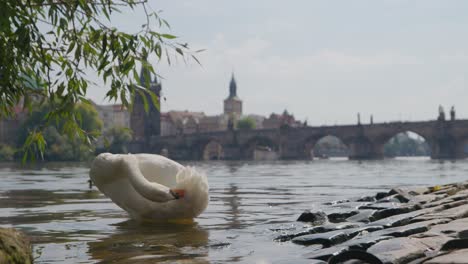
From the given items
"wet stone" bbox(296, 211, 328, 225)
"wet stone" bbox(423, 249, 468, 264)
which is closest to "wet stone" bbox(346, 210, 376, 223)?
"wet stone" bbox(296, 211, 328, 225)

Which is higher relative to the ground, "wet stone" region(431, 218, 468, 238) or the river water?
"wet stone" region(431, 218, 468, 238)

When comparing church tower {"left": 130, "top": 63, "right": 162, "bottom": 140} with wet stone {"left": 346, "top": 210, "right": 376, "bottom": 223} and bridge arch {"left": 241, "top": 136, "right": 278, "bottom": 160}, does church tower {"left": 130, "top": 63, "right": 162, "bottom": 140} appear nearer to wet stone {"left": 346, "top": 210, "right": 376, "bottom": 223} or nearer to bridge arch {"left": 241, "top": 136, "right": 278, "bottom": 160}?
bridge arch {"left": 241, "top": 136, "right": 278, "bottom": 160}

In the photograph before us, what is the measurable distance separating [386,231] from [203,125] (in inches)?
7485

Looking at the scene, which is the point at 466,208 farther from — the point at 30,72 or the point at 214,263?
the point at 30,72

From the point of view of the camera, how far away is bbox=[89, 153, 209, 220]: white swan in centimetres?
1042

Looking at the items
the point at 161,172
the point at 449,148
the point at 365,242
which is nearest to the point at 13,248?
the point at 365,242

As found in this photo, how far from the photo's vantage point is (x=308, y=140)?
130m

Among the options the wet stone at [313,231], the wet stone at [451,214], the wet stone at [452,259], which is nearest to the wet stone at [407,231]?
the wet stone at [451,214]

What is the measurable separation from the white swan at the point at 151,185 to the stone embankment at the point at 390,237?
166 centimetres

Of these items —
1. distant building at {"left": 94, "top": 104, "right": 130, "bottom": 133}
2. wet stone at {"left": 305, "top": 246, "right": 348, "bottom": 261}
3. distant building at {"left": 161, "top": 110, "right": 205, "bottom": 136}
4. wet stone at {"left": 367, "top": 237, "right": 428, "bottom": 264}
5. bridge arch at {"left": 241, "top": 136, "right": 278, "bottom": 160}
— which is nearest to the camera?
wet stone at {"left": 367, "top": 237, "right": 428, "bottom": 264}

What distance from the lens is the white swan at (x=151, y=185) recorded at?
34.2 feet

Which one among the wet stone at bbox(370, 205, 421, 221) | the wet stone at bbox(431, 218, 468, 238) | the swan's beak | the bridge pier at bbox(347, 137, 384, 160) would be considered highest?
the bridge pier at bbox(347, 137, 384, 160)

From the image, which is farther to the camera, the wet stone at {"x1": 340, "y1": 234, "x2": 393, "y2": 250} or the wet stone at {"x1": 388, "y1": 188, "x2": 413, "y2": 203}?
the wet stone at {"x1": 388, "y1": 188, "x2": 413, "y2": 203}

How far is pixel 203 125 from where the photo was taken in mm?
198000
